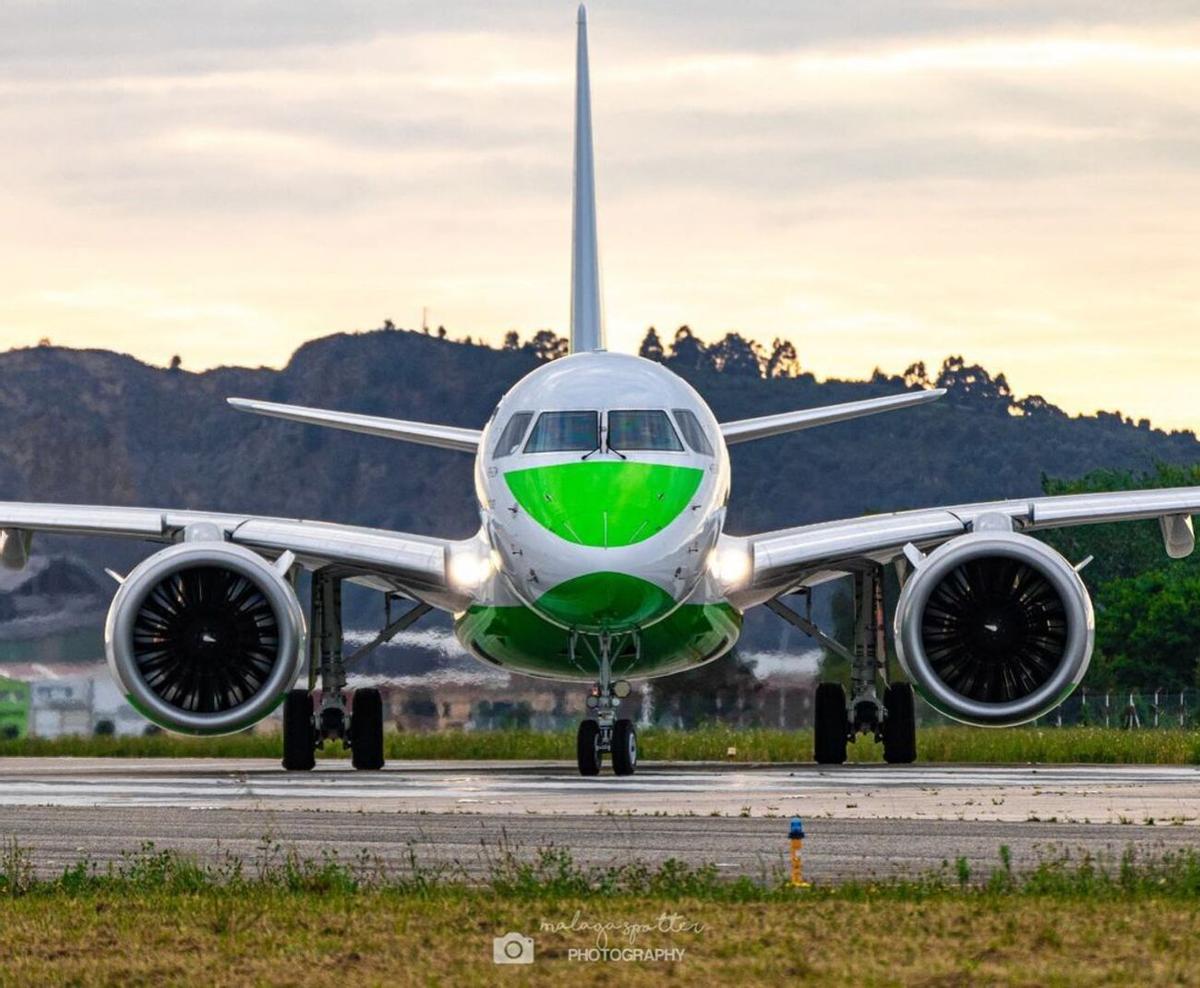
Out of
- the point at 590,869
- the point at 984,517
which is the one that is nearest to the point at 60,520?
the point at 984,517

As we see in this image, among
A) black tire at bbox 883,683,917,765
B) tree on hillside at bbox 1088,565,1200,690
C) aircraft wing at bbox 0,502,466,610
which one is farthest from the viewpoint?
tree on hillside at bbox 1088,565,1200,690

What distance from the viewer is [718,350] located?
560 feet

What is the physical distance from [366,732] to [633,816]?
13.2m

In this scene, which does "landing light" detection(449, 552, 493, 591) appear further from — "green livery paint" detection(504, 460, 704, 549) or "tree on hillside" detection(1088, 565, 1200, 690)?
"tree on hillside" detection(1088, 565, 1200, 690)

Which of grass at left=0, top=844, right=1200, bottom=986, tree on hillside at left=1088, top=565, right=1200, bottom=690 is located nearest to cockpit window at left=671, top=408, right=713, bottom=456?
grass at left=0, top=844, right=1200, bottom=986

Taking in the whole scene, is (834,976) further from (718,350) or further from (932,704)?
(718,350)

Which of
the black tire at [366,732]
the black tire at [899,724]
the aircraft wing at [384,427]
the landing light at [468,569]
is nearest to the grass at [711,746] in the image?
the black tire at [899,724]

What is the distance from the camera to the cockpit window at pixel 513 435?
89.4 ft

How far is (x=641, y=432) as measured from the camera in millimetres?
26641

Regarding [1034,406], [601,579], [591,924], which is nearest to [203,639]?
[601,579]

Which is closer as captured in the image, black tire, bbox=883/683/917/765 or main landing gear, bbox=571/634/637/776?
main landing gear, bbox=571/634/637/776

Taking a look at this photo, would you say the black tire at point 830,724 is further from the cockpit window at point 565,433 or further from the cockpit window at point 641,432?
the cockpit window at point 565,433

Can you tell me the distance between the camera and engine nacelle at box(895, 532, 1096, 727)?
27.3m

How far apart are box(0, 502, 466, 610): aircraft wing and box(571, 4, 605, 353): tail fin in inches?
229
